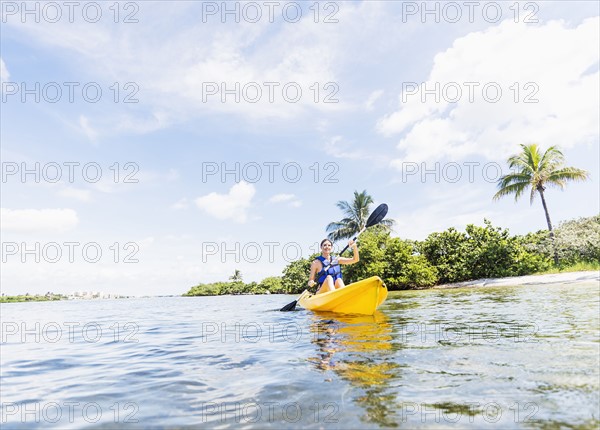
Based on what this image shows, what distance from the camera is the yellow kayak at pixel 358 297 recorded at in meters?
7.76

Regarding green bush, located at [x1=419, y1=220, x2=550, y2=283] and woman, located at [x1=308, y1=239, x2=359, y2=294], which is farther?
green bush, located at [x1=419, y1=220, x2=550, y2=283]

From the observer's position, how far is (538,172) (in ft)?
82.5

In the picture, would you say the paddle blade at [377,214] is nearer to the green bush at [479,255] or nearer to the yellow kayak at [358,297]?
the yellow kayak at [358,297]

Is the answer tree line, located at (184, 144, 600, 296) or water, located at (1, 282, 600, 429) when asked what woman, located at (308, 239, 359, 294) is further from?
tree line, located at (184, 144, 600, 296)

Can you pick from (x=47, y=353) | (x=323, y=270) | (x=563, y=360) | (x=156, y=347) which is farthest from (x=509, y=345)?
(x=47, y=353)

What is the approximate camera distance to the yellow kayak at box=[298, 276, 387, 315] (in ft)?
25.5

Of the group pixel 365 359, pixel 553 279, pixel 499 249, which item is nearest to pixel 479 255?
pixel 499 249

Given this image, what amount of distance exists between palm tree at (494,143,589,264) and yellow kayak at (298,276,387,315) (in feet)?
72.3

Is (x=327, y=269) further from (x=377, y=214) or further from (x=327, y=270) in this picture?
(x=377, y=214)

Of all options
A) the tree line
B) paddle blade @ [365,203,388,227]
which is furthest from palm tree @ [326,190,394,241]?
paddle blade @ [365,203,388,227]

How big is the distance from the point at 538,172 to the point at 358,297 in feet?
77.0

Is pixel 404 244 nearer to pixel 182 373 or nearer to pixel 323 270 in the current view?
pixel 323 270

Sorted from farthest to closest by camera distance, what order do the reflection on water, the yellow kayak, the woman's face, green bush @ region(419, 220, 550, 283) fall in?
green bush @ region(419, 220, 550, 283)
the woman's face
the yellow kayak
the reflection on water

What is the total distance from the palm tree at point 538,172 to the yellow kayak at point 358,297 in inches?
867
